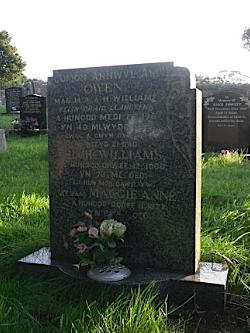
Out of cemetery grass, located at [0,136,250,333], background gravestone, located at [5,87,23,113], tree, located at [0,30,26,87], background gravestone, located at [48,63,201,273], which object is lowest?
cemetery grass, located at [0,136,250,333]

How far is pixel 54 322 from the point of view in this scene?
255 cm

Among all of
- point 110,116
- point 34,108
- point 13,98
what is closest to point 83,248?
point 110,116

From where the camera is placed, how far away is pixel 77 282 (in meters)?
2.97

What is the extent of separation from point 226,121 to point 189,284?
343 inches

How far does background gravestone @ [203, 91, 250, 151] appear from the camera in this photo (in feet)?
36.1

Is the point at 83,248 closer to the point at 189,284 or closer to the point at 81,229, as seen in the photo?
the point at 81,229

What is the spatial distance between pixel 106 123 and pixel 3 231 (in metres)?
1.50

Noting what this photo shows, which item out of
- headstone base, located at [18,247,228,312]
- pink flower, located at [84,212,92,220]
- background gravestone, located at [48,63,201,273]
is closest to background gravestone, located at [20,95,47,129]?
background gravestone, located at [48,63,201,273]

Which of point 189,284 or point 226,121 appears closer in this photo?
point 189,284

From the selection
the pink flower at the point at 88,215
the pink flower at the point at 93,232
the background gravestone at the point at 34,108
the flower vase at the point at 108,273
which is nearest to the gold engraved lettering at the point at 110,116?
the pink flower at the point at 88,215

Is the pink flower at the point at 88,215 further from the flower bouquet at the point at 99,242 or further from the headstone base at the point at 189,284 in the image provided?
the headstone base at the point at 189,284

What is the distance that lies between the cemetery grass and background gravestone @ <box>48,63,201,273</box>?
0.34 meters

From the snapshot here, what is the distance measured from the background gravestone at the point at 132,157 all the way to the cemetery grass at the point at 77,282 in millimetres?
343

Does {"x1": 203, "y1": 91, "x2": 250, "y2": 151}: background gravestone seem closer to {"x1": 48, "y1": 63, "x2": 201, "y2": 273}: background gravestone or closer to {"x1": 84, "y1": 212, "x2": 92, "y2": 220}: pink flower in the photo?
{"x1": 48, "y1": 63, "x2": 201, "y2": 273}: background gravestone
